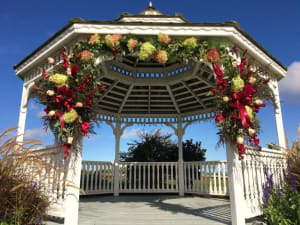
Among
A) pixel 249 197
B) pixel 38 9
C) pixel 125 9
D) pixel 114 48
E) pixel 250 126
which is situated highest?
pixel 125 9

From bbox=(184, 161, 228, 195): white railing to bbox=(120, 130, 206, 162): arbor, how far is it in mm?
973

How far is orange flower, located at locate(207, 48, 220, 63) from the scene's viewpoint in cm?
315

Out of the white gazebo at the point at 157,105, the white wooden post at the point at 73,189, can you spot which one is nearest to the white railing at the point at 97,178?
the white gazebo at the point at 157,105

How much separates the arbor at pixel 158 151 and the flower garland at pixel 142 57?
4.72 m

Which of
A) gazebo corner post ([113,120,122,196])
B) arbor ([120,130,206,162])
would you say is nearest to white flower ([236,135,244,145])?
gazebo corner post ([113,120,122,196])

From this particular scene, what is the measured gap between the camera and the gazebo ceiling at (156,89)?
5145mm

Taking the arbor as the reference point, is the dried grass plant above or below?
below

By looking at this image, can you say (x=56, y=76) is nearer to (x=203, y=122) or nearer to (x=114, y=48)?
(x=114, y=48)

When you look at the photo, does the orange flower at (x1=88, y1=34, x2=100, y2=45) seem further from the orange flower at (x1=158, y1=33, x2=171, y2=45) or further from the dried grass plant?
the dried grass plant

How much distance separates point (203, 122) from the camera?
669cm

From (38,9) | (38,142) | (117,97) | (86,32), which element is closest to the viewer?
(38,142)

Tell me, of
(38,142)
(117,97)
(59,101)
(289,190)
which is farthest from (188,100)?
(38,142)

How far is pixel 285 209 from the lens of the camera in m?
2.62

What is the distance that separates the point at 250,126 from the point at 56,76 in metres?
2.82
